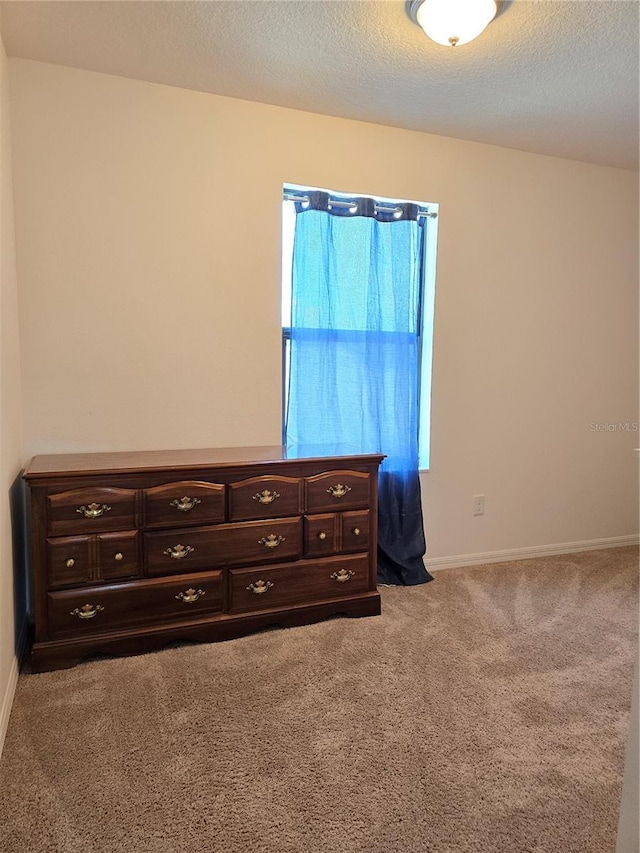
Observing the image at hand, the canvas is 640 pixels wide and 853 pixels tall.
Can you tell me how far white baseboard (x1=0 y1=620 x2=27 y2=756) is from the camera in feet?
5.42

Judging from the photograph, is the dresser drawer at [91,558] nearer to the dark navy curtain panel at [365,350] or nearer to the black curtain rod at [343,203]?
the dark navy curtain panel at [365,350]

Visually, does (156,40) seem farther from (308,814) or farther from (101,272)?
(308,814)

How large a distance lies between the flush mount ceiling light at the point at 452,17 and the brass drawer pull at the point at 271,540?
77.7 inches

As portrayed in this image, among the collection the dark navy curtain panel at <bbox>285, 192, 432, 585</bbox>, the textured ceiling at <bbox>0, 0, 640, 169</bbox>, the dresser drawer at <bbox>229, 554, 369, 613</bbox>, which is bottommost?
the dresser drawer at <bbox>229, 554, 369, 613</bbox>

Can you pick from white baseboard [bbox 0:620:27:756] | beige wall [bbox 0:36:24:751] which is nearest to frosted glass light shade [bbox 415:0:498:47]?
beige wall [bbox 0:36:24:751]

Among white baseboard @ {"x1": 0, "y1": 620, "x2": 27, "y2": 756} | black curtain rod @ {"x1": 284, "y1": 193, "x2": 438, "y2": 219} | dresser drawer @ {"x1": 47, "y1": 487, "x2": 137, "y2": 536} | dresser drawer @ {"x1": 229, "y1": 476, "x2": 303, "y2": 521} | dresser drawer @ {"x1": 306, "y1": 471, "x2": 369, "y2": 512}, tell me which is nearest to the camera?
white baseboard @ {"x1": 0, "y1": 620, "x2": 27, "y2": 756}

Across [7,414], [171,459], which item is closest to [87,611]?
[171,459]

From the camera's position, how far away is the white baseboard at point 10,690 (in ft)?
5.42

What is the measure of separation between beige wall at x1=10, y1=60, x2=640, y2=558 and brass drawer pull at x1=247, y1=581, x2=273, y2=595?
726 mm

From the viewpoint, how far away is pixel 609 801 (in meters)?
1.43

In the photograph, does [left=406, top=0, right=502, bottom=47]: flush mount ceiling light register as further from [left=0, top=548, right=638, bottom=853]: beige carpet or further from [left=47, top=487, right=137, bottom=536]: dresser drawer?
[left=0, top=548, right=638, bottom=853]: beige carpet

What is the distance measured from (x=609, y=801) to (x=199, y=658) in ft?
4.68

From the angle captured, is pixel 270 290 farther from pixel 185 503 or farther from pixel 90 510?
pixel 90 510

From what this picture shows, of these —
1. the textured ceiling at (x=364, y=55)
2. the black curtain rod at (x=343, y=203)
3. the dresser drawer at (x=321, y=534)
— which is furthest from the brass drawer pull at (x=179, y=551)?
the textured ceiling at (x=364, y=55)
